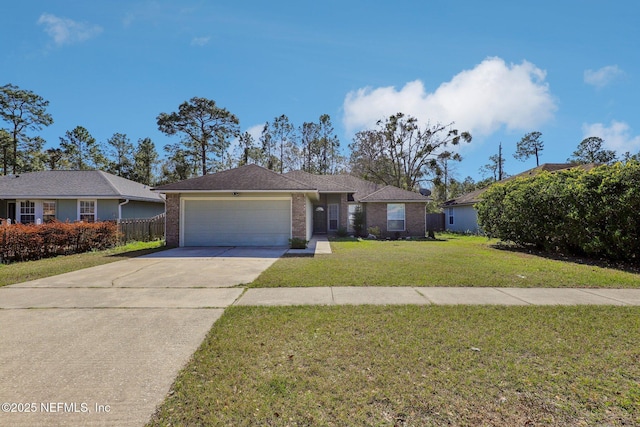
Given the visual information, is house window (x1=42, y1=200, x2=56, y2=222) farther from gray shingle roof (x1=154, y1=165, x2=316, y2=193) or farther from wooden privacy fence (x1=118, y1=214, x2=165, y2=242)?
gray shingle roof (x1=154, y1=165, x2=316, y2=193)

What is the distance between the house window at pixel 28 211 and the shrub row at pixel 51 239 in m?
7.25

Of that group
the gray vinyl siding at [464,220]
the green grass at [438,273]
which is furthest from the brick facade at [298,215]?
the gray vinyl siding at [464,220]

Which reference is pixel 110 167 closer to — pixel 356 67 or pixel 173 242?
pixel 173 242

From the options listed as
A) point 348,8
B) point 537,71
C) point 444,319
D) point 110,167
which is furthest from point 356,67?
point 110,167

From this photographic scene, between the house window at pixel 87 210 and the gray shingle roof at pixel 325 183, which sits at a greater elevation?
the gray shingle roof at pixel 325 183

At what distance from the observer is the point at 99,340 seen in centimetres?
394

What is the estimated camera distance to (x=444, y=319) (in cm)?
468

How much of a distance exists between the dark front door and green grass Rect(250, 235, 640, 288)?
11.0 m

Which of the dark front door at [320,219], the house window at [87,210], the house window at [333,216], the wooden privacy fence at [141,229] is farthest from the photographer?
the dark front door at [320,219]

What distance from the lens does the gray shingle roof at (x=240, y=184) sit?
46.1 ft

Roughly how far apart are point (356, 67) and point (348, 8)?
4.41 m

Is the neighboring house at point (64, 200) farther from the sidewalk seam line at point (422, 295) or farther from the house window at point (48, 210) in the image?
the sidewalk seam line at point (422, 295)

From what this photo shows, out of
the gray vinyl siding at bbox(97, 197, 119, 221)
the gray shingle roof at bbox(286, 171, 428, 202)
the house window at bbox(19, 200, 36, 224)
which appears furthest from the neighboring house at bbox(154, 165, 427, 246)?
the house window at bbox(19, 200, 36, 224)

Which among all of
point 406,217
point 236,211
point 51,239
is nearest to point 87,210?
point 51,239
